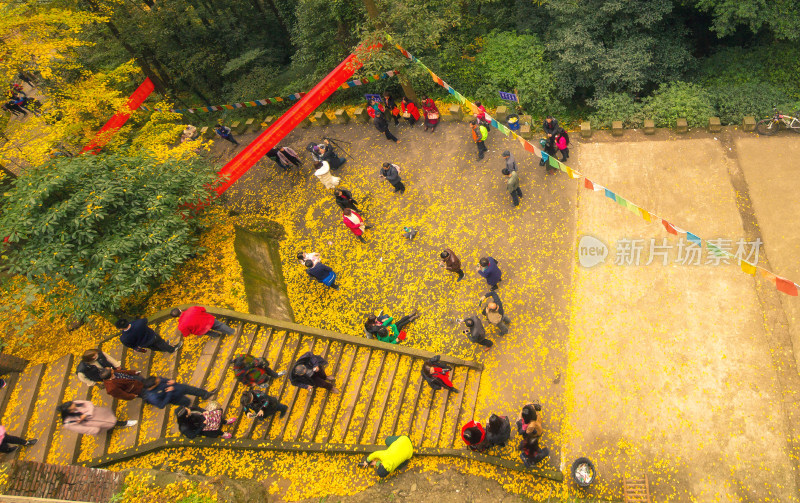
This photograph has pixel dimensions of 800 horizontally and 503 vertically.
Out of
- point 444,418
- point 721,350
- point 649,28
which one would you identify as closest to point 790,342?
point 721,350

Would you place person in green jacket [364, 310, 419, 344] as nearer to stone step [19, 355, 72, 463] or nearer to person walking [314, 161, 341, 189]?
person walking [314, 161, 341, 189]

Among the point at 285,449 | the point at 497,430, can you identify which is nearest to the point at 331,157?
the point at 285,449

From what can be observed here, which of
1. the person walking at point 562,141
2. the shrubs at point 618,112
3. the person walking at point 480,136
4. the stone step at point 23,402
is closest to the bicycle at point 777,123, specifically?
the shrubs at point 618,112

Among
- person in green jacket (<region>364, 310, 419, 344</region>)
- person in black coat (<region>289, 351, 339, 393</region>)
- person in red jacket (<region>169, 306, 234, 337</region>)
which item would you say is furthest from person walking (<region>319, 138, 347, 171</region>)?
person in black coat (<region>289, 351, 339, 393</region>)

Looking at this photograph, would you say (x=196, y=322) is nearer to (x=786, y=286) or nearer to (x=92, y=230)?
(x=92, y=230)

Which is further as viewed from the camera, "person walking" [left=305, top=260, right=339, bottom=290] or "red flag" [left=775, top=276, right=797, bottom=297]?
"person walking" [left=305, top=260, right=339, bottom=290]

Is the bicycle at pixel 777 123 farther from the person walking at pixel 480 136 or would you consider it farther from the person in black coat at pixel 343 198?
the person in black coat at pixel 343 198

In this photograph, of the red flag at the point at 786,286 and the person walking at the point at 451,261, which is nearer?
the red flag at the point at 786,286
